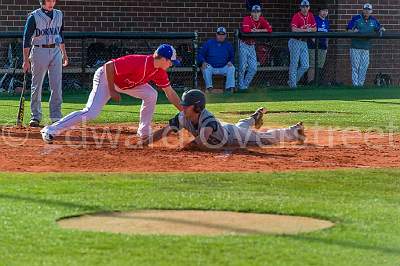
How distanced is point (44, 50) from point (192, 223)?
7.56 meters

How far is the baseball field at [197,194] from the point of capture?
6484 millimetres

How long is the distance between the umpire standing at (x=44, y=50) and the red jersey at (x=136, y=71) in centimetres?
256

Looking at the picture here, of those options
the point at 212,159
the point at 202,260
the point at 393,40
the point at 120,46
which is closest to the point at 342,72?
the point at 393,40

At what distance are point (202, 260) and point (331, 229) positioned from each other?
1.39m

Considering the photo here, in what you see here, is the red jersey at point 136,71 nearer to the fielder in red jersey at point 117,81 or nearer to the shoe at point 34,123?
the fielder in red jersey at point 117,81

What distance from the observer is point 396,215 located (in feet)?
25.5

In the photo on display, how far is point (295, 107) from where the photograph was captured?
18.2 m

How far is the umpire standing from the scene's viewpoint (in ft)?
46.4

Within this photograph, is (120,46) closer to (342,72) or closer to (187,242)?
(342,72)

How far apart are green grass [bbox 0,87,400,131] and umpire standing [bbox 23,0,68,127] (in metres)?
0.75

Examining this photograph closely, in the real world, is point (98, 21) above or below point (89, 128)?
above

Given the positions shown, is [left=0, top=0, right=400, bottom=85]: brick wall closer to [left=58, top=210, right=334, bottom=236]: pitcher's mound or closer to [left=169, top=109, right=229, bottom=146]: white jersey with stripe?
[left=169, top=109, right=229, bottom=146]: white jersey with stripe

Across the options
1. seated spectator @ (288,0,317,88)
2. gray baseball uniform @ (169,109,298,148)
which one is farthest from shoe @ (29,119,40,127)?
seated spectator @ (288,0,317,88)

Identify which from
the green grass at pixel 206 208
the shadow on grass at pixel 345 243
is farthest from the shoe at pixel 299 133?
the shadow on grass at pixel 345 243
